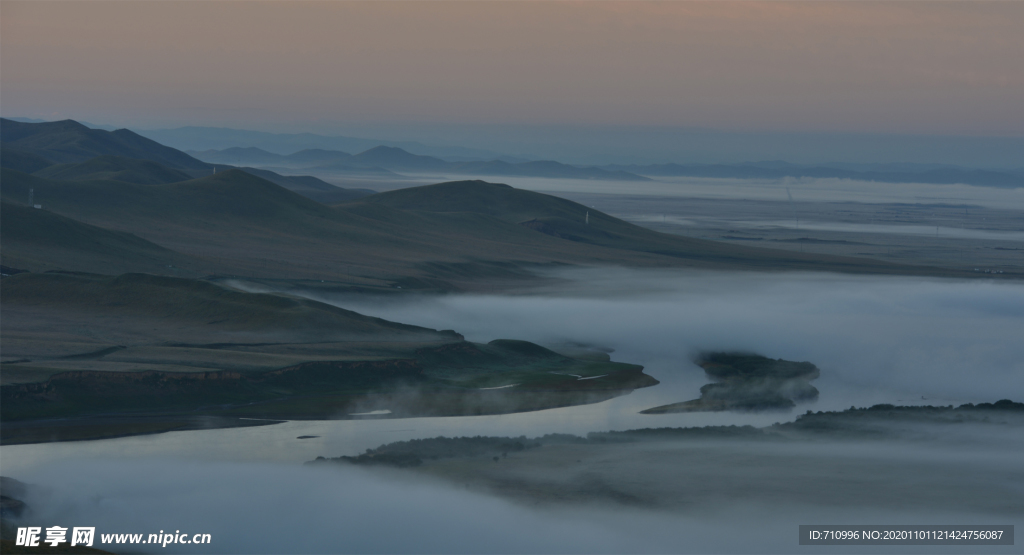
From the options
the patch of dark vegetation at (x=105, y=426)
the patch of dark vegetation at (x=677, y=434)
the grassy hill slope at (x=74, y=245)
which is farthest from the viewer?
the grassy hill slope at (x=74, y=245)

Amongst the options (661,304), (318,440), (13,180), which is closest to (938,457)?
(318,440)

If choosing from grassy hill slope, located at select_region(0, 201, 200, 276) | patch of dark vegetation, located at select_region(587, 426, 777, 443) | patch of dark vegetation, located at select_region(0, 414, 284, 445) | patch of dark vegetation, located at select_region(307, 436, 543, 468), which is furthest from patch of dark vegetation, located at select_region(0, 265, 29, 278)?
patch of dark vegetation, located at select_region(587, 426, 777, 443)

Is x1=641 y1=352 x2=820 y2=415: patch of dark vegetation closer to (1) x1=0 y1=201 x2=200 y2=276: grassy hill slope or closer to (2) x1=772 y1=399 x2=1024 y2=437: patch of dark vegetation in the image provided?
(2) x1=772 y1=399 x2=1024 y2=437: patch of dark vegetation

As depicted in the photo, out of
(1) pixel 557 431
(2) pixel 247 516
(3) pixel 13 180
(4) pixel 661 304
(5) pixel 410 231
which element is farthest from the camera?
(5) pixel 410 231

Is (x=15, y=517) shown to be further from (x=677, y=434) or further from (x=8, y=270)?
(x=8, y=270)

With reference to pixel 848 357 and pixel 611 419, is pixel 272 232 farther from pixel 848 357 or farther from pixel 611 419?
pixel 611 419

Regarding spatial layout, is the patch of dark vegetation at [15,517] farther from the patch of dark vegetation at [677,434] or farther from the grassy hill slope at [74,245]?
the grassy hill slope at [74,245]

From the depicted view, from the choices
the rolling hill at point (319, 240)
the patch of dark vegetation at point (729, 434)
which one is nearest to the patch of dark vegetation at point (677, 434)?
the patch of dark vegetation at point (729, 434)

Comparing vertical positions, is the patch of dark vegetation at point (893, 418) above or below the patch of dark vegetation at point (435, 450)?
above
